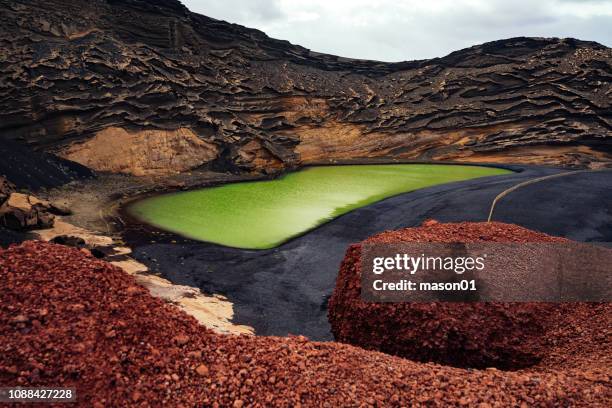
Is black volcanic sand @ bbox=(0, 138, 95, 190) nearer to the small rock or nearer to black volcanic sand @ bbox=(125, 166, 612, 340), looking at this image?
black volcanic sand @ bbox=(125, 166, 612, 340)

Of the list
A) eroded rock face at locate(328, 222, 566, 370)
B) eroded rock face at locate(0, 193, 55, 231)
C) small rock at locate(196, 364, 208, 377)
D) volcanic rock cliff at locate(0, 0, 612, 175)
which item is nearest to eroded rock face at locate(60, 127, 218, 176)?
volcanic rock cliff at locate(0, 0, 612, 175)

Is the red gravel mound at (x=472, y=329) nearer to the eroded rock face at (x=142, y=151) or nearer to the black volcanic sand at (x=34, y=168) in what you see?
the black volcanic sand at (x=34, y=168)

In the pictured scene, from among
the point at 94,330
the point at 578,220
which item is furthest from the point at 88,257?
the point at 578,220

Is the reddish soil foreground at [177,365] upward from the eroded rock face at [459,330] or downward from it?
upward

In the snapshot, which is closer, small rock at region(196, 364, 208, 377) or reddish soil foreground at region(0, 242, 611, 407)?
reddish soil foreground at region(0, 242, 611, 407)

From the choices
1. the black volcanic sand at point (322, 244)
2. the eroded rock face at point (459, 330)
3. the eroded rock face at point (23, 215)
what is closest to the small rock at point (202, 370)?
the eroded rock face at point (459, 330)

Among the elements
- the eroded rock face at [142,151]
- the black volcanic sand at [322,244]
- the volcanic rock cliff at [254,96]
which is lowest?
the black volcanic sand at [322,244]
